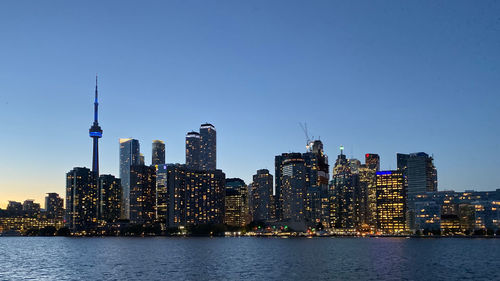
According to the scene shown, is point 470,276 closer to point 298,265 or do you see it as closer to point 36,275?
point 298,265

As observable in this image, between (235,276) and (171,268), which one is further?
(171,268)

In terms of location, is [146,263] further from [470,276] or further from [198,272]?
[470,276]

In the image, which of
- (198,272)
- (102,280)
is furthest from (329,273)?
(102,280)

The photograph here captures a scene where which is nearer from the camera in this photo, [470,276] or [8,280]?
[8,280]

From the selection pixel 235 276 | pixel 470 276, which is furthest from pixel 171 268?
pixel 470 276

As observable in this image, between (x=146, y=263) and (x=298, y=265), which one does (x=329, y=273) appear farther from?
(x=146, y=263)

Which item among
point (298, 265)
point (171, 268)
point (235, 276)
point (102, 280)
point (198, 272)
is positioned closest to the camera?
point (102, 280)

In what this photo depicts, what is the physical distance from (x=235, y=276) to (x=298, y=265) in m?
26.5

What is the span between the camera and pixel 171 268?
369ft

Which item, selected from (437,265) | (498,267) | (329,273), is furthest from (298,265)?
(498,267)

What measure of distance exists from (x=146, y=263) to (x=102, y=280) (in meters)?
36.3

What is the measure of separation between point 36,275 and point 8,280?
8109 mm

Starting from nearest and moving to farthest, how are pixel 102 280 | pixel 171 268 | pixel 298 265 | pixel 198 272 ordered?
pixel 102 280 → pixel 198 272 → pixel 171 268 → pixel 298 265

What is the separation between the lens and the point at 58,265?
403 ft
